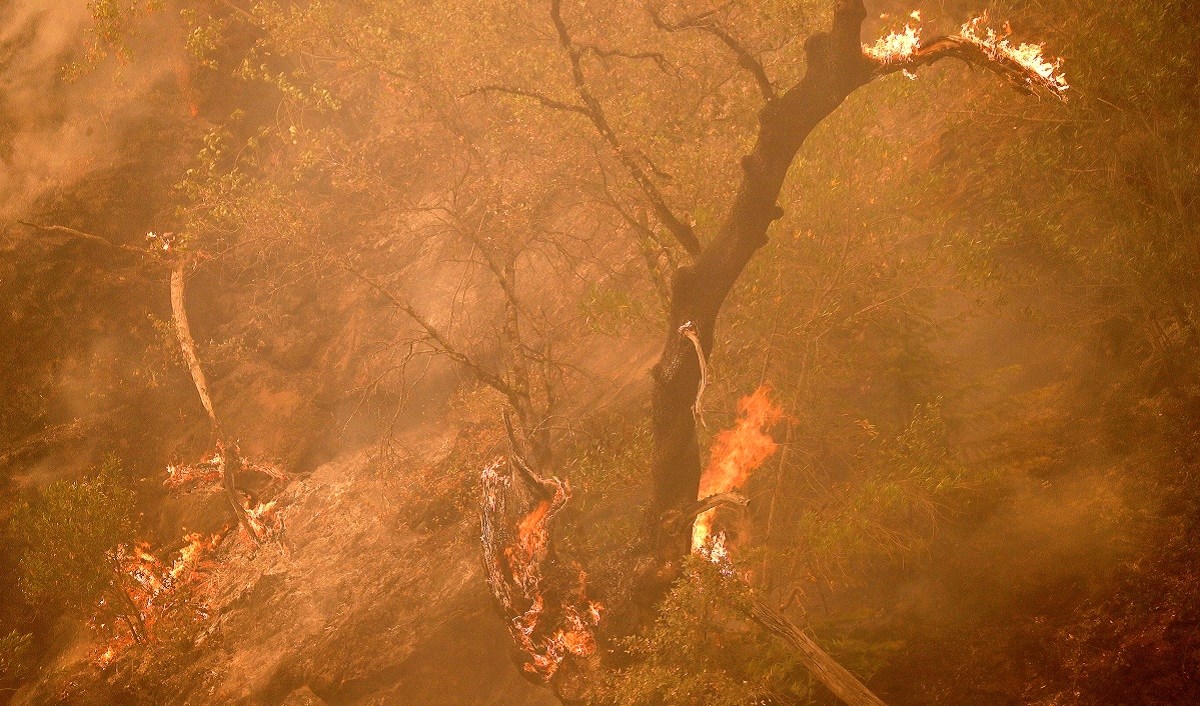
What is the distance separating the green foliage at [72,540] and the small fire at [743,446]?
16.3 meters

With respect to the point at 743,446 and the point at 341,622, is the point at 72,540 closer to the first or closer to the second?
the point at 341,622

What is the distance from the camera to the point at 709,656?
11242 millimetres

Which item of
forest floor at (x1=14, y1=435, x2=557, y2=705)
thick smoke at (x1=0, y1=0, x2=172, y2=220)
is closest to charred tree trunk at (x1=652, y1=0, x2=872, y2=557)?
forest floor at (x1=14, y1=435, x2=557, y2=705)

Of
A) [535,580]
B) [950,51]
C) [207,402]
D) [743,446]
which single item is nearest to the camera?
[950,51]

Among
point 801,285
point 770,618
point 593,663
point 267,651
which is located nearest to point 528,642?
point 593,663

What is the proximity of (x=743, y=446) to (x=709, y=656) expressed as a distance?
214 inches

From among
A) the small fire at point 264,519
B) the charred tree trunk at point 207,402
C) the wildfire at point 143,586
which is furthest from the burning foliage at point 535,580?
the wildfire at point 143,586

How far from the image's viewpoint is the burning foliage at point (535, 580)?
13.8 metres

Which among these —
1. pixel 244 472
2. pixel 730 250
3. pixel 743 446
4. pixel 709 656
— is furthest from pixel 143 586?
pixel 730 250

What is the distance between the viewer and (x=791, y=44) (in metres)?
16.7

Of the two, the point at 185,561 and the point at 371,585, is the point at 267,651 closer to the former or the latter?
the point at 371,585

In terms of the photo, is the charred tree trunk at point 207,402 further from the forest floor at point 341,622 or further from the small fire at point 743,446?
the small fire at point 743,446

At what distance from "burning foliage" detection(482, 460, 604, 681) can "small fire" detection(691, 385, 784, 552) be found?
3433mm

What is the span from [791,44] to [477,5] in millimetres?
8587
